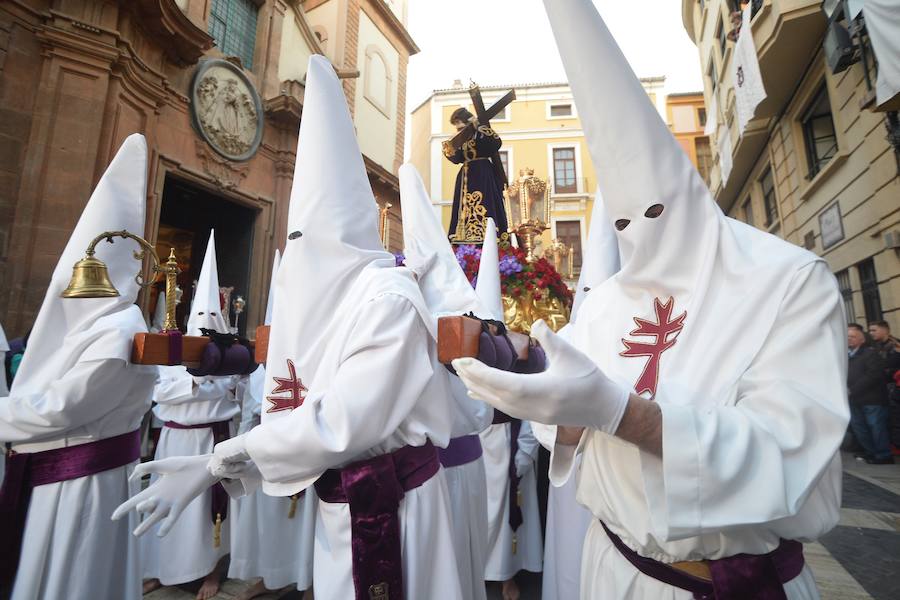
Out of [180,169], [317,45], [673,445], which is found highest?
[317,45]

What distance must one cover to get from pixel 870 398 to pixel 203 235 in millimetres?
14080

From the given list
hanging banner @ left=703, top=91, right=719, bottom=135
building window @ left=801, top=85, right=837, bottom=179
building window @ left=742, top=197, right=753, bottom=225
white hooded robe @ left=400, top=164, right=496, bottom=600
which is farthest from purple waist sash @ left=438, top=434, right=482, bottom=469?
hanging banner @ left=703, top=91, right=719, bottom=135

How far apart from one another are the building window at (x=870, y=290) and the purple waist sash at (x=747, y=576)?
8.91 meters

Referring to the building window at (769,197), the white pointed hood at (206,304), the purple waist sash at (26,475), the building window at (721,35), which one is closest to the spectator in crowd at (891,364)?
the building window at (769,197)

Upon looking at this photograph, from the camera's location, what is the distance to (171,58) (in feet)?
29.1

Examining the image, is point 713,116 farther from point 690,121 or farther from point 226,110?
point 226,110

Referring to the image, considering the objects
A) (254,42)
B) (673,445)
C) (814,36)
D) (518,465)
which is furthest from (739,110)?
(673,445)

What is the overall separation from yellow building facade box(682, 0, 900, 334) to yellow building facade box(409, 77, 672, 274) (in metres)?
11.8

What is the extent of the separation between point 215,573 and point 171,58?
9218 millimetres

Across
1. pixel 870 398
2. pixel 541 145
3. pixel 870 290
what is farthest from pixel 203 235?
pixel 541 145

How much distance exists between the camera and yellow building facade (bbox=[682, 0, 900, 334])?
23.5ft

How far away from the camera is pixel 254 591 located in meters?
3.53

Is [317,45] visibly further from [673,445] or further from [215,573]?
[673,445]

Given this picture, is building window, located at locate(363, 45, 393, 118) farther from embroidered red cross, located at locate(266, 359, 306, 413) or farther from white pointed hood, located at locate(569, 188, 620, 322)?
embroidered red cross, located at locate(266, 359, 306, 413)
